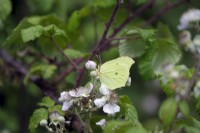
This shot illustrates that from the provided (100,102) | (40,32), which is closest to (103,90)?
(100,102)

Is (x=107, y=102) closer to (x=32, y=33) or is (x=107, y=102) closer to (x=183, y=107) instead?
(x=183, y=107)

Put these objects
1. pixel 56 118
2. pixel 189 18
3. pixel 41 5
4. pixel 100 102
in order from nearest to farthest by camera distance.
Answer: pixel 100 102 < pixel 56 118 < pixel 189 18 < pixel 41 5

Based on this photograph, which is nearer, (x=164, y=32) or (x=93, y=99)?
(x=93, y=99)

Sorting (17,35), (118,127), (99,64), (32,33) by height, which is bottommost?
(118,127)

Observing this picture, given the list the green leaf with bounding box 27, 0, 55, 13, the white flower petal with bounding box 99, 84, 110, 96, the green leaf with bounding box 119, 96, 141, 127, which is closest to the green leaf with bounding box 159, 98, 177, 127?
the green leaf with bounding box 119, 96, 141, 127

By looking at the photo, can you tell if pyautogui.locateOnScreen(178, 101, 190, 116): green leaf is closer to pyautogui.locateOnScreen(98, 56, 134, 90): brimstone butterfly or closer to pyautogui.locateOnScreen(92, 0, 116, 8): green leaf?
pyautogui.locateOnScreen(98, 56, 134, 90): brimstone butterfly

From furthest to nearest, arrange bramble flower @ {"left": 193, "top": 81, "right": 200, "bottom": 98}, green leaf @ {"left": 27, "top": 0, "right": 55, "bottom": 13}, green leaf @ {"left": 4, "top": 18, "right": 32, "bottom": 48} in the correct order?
green leaf @ {"left": 27, "top": 0, "right": 55, "bottom": 13}, green leaf @ {"left": 4, "top": 18, "right": 32, "bottom": 48}, bramble flower @ {"left": 193, "top": 81, "right": 200, "bottom": 98}

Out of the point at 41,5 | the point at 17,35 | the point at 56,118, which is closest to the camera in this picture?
the point at 56,118
